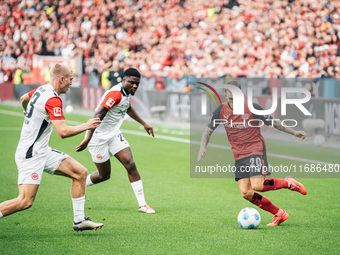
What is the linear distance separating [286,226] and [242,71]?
1389cm

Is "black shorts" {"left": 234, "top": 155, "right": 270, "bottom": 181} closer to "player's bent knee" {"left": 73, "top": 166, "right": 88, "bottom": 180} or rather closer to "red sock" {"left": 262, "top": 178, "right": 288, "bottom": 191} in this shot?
"red sock" {"left": 262, "top": 178, "right": 288, "bottom": 191}

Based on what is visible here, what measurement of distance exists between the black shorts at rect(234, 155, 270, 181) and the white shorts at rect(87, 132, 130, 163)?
6.52ft

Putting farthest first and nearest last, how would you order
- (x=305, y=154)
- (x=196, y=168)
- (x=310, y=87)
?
(x=310, y=87) → (x=305, y=154) → (x=196, y=168)

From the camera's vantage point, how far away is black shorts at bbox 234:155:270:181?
7285 mm

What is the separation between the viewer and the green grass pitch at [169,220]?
6.28 meters

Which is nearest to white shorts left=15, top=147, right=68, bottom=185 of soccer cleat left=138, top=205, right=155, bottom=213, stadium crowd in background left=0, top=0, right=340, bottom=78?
soccer cleat left=138, top=205, right=155, bottom=213

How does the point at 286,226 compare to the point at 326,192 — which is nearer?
the point at 286,226

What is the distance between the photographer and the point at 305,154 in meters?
14.2

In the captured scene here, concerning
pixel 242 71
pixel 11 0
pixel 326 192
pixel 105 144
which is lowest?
pixel 326 192

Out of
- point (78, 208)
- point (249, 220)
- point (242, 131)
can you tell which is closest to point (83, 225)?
point (78, 208)

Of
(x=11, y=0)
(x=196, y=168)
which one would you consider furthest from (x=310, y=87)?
(x=11, y=0)

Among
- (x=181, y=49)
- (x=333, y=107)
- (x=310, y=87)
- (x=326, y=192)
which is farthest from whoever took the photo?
(x=181, y=49)

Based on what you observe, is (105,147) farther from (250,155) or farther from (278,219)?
(278,219)

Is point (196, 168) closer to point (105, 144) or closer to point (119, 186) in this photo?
point (119, 186)
